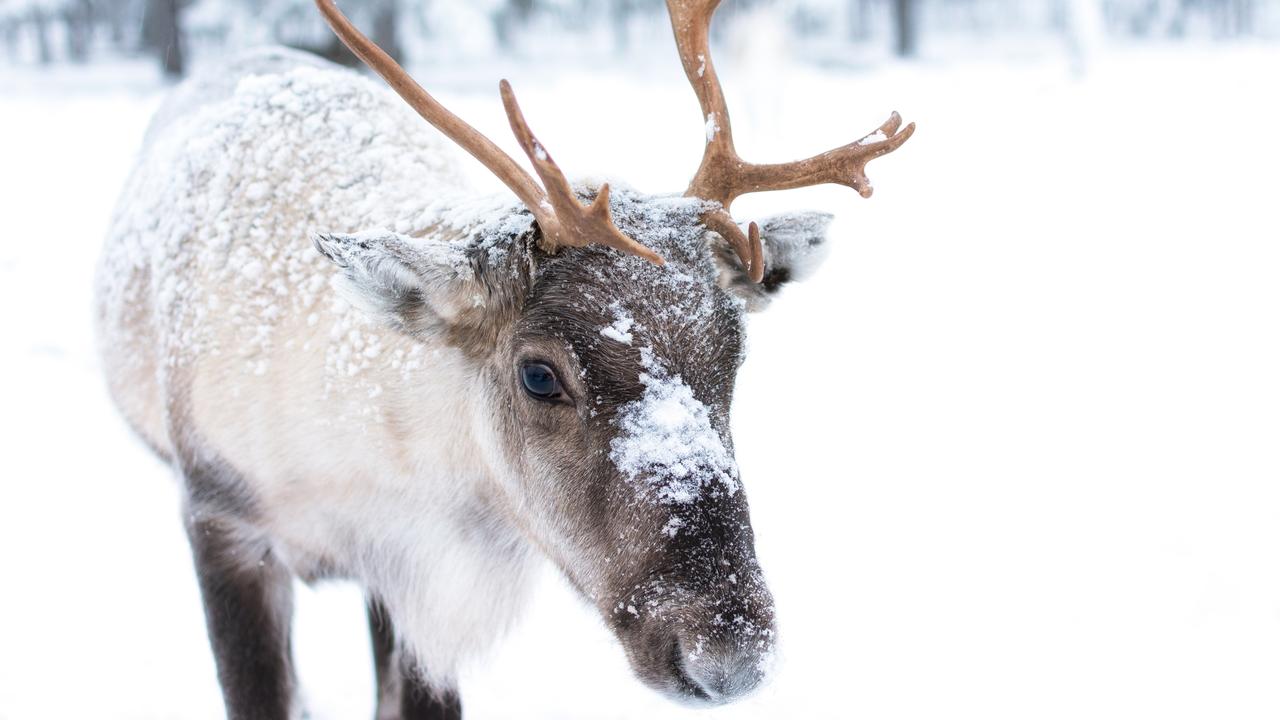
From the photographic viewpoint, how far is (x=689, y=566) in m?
2.10

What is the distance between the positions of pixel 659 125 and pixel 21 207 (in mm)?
7432

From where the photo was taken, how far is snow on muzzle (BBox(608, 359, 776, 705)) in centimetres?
204

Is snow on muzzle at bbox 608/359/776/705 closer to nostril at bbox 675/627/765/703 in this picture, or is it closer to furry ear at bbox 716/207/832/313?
nostril at bbox 675/627/765/703

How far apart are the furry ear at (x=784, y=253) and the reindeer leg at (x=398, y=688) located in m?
1.54

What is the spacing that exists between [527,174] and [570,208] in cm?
21

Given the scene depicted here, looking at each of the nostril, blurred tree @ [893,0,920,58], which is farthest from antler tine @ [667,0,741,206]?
blurred tree @ [893,0,920,58]

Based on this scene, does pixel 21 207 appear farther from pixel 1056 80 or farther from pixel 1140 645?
pixel 1056 80

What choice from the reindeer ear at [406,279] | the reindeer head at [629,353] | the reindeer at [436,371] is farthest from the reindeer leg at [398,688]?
the reindeer ear at [406,279]

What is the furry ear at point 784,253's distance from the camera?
2.68 metres

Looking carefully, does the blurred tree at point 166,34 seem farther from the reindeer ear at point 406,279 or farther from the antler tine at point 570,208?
the antler tine at point 570,208

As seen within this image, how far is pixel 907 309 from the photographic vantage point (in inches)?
322

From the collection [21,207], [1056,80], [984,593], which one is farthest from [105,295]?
[1056,80]

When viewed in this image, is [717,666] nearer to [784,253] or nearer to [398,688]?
[784,253]

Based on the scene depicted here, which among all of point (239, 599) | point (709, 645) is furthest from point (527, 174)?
point (239, 599)
